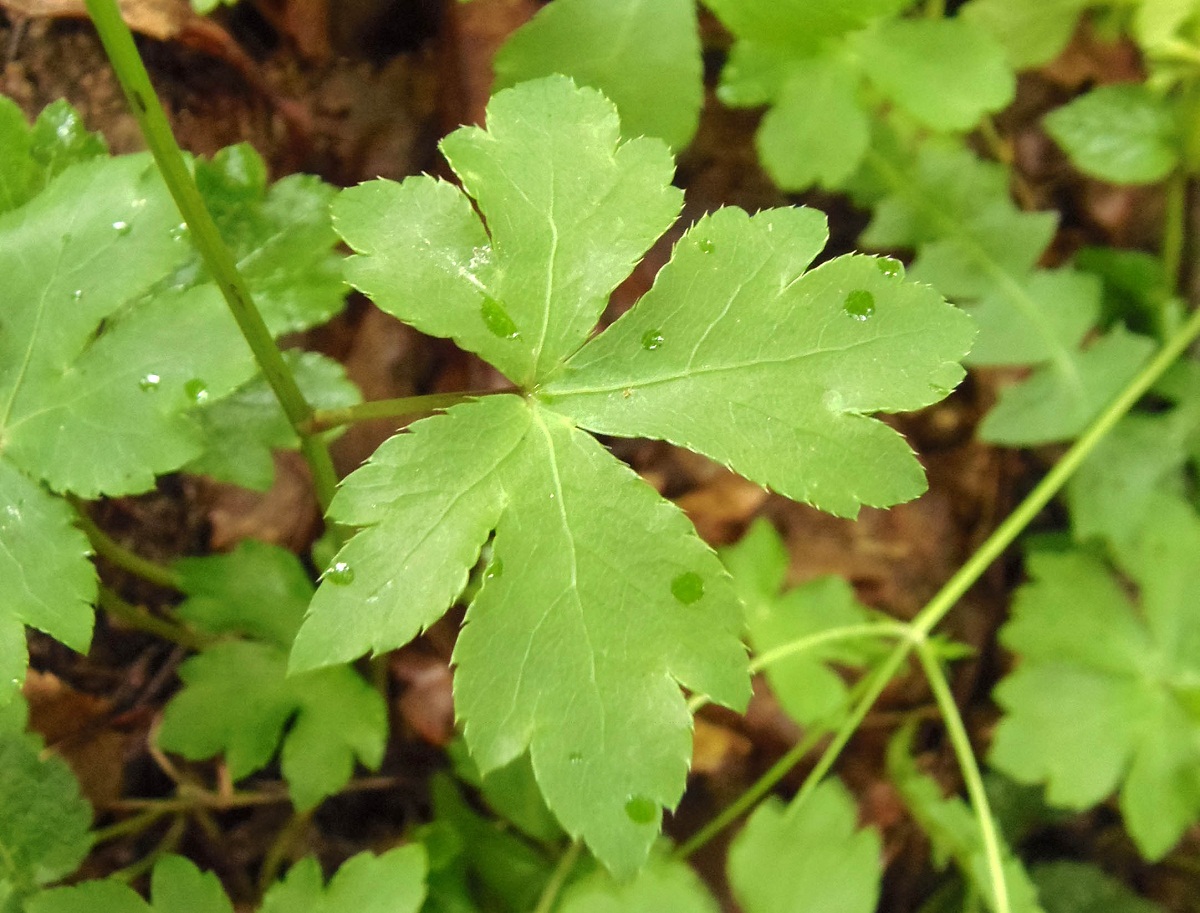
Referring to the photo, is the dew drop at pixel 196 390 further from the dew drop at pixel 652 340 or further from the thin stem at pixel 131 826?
the thin stem at pixel 131 826

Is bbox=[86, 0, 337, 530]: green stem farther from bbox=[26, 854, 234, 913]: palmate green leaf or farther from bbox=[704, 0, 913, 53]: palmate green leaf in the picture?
bbox=[704, 0, 913, 53]: palmate green leaf

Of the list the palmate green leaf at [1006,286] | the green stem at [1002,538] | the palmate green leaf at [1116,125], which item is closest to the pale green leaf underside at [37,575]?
the green stem at [1002,538]

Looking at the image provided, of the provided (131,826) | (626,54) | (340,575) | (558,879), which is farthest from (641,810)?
(626,54)

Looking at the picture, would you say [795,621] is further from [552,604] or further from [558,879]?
[552,604]

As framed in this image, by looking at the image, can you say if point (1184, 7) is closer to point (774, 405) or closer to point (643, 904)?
point (774, 405)

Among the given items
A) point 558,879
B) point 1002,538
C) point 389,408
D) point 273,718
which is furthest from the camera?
point 1002,538

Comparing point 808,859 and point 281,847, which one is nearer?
point 808,859

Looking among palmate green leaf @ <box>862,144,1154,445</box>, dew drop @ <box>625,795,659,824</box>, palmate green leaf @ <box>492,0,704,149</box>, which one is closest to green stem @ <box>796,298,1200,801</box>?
palmate green leaf @ <box>862,144,1154,445</box>
